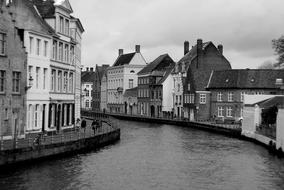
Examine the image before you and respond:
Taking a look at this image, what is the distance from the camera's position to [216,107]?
258 ft

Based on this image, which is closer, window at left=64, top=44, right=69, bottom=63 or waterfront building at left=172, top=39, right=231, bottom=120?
window at left=64, top=44, right=69, bottom=63

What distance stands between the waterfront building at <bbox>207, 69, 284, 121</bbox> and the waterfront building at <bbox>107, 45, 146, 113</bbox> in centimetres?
4101

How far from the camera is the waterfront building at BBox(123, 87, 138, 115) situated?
11269 centimetres

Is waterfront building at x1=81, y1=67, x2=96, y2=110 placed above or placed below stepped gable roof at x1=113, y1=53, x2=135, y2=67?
below

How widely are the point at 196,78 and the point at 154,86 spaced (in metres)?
19.8

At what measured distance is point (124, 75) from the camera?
11806cm

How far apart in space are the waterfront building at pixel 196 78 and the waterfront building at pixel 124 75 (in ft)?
80.8

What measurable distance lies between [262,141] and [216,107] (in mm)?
31018

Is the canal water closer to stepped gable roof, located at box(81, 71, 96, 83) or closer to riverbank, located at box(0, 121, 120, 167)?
riverbank, located at box(0, 121, 120, 167)

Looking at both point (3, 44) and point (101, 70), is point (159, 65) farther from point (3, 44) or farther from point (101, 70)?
point (3, 44)

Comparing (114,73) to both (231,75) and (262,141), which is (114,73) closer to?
(231,75)

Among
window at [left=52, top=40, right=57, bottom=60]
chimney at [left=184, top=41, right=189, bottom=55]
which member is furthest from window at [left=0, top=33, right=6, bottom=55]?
chimney at [left=184, top=41, right=189, bottom=55]

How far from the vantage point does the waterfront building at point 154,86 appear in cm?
9894

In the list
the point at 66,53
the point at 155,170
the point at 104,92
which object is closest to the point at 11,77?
the point at 155,170
